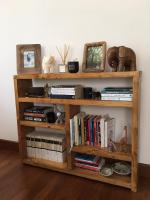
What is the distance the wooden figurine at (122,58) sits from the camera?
1.69m

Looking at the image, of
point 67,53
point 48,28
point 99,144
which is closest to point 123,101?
point 99,144

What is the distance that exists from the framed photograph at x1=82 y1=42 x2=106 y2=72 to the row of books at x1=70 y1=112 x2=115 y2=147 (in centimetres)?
48

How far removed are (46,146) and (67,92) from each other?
0.68 meters

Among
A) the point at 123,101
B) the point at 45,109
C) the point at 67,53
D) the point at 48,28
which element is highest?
the point at 48,28

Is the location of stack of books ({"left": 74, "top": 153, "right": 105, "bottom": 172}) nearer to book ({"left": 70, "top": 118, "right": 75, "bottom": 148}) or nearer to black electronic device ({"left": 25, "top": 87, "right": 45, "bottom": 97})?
book ({"left": 70, "top": 118, "right": 75, "bottom": 148})

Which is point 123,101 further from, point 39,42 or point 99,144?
point 39,42

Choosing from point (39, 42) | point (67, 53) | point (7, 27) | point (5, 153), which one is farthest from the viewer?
point (5, 153)

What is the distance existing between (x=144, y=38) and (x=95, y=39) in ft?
1.55

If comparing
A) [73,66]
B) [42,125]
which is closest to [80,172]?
[42,125]

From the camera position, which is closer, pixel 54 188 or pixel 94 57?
pixel 54 188

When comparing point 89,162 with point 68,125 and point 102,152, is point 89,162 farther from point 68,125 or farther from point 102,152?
point 68,125

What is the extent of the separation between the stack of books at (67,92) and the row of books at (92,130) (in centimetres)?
21

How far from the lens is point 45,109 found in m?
2.20

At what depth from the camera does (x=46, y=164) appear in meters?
2.17
